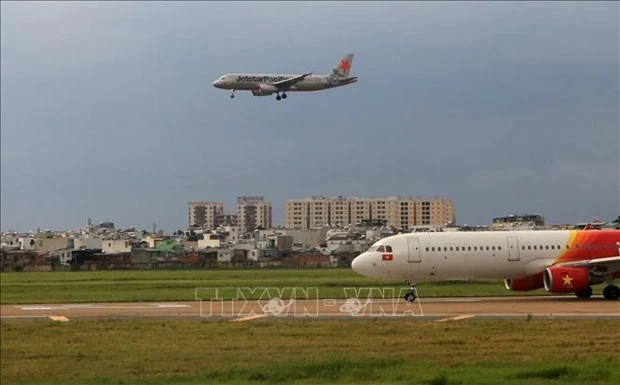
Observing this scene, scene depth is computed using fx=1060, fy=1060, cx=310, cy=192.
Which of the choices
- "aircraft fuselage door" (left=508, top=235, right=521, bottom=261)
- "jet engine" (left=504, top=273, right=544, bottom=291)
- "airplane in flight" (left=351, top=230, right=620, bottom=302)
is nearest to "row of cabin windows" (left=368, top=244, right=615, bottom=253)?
"airplane in flight" (left=351, top=230, right=620, bottom=302)

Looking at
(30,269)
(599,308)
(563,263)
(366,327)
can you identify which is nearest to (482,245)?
(563,263)

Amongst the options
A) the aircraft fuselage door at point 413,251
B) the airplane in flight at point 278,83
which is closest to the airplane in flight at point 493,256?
the aircraft fuselage door at point 413,251

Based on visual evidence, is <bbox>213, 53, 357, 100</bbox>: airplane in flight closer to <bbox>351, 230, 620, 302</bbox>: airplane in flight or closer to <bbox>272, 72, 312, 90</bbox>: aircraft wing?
<bbox>272, 72, 312, 90</bbox>: aircraft wing

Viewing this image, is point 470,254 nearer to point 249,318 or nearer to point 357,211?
point 249,318

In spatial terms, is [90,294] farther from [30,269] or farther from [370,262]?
[30,269]

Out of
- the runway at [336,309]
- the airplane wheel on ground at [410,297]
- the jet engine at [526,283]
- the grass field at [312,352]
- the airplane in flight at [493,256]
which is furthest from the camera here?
the jet engine at [526,283]

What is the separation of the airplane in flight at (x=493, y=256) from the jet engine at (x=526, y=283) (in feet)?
0.15

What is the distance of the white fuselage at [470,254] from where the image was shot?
42531 millimetres

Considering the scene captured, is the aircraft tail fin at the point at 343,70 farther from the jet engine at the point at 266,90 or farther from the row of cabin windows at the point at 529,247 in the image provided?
the row of cabin windows at the point at 529,247

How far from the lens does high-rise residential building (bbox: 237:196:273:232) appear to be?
111 meters

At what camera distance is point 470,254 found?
1688 inches

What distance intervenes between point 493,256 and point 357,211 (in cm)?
8240

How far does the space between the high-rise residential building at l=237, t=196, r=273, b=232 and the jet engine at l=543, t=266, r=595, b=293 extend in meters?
69.6

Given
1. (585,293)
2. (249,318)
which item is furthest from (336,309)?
(585,293)
